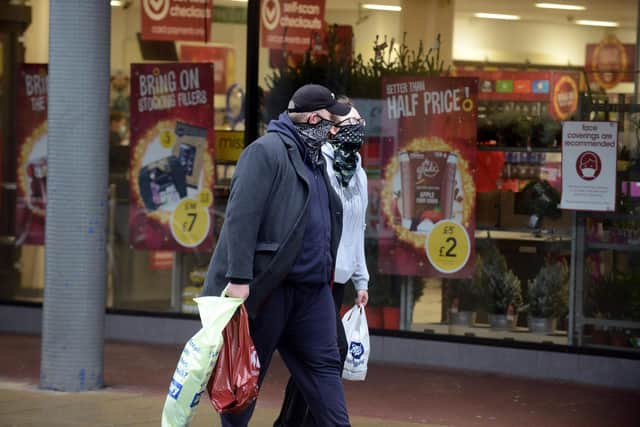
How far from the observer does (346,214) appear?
24.0 feet

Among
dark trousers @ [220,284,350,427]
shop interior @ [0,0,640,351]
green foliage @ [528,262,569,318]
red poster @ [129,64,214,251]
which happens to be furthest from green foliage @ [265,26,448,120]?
dark trousers @ [220,284,350,427]

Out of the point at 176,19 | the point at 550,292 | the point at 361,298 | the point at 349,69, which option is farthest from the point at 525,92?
the point at 361,298

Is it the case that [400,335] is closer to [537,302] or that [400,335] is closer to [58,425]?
[537,302]

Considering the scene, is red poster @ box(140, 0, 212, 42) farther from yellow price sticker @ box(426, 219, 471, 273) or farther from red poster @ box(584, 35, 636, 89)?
red poster @ box(584, 35, 636, 89)

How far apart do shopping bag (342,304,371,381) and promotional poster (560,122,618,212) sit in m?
3.05

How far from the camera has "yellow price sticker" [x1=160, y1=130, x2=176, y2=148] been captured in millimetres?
10930

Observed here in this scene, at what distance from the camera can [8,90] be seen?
1147cm

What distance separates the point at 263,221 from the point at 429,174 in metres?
4.30

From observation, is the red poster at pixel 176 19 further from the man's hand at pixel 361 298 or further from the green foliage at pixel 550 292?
the man's hand at pixel 361 298

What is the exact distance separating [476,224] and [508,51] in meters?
1.33

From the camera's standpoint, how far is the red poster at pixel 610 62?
952 centimetres

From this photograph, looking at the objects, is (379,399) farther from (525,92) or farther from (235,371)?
(235,371)

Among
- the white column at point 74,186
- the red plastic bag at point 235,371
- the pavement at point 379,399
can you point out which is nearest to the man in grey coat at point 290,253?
the red plastic bag at point 235,371

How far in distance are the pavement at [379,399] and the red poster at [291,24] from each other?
8.25ft
